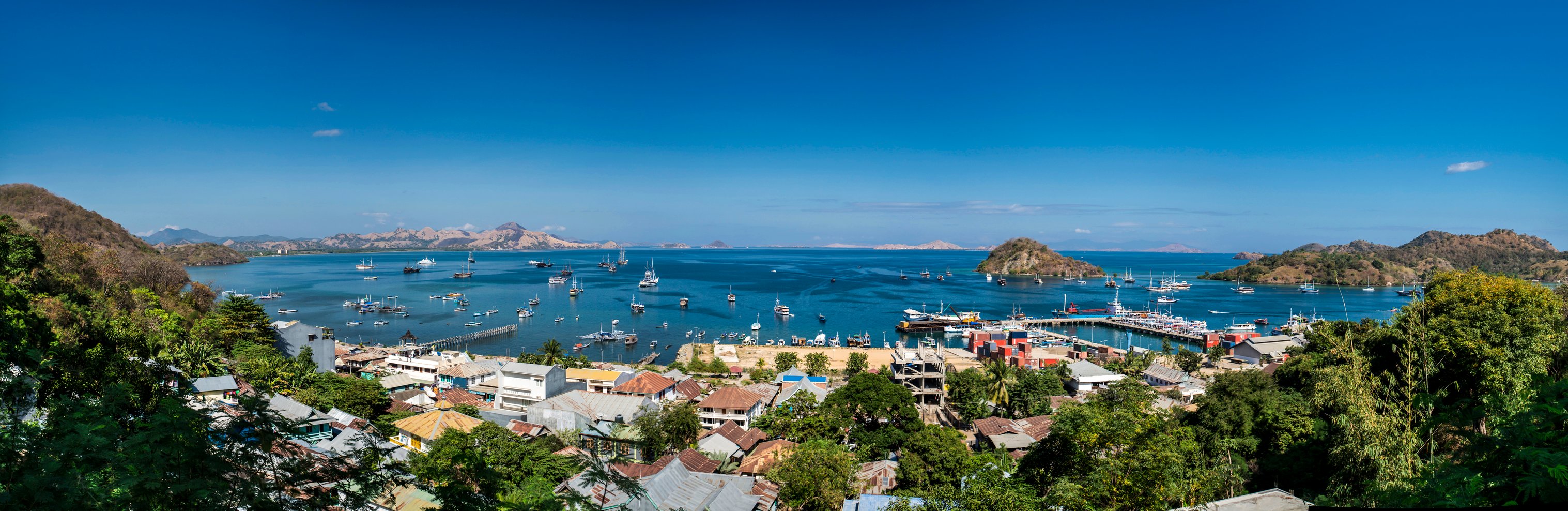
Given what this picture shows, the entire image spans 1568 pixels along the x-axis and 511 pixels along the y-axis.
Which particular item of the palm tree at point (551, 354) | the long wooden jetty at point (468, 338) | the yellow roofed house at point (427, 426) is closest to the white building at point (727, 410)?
the yellow roofed house at point (427, 426)

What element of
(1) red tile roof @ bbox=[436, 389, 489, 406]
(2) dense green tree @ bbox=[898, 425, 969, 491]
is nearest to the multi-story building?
(1) red tile roof @ bbox=[436, 389, 489, 406]

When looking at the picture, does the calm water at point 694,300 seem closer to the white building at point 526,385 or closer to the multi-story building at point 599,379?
the multi-story building at point 599,379

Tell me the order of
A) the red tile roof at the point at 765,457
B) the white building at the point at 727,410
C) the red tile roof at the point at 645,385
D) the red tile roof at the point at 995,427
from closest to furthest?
the red tile roof at the point at 765,457, the red tile roof at the point at 995,427, the white building at the point at 727,410, the red tile roof at the point at 645,385

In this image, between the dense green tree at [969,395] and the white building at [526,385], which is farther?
the white building at [526,385]

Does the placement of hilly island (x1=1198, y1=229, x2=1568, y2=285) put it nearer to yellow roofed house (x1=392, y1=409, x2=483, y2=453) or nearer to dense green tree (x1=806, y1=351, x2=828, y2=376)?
dense green tree (x1=806, y1=351, x2=828, y2=376)

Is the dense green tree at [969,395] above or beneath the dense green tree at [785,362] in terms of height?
above

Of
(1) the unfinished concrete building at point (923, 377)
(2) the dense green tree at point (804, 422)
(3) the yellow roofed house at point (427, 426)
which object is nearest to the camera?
(3) the yellow roofed house at point (427, 426)
